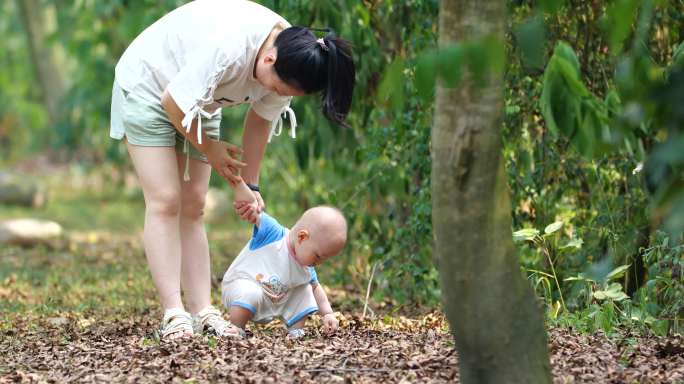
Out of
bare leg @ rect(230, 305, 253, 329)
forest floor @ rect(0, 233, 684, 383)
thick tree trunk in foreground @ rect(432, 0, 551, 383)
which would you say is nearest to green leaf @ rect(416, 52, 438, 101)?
thick tree trunk in foreground @ rect(432, 0, 551, 383)

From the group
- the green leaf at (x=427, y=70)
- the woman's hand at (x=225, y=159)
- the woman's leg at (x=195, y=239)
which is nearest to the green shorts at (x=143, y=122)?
the woman's hand at (x=225, y=159)

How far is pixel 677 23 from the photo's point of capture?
387cm

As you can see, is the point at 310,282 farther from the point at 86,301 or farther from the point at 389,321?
the point at 86,301

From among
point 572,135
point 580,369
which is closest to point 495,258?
point 572,135

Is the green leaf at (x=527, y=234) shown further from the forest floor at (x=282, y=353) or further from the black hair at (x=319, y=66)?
the black hair at (x=319, y=66)

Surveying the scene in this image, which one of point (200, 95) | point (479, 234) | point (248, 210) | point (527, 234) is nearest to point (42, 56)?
point (248, 210)

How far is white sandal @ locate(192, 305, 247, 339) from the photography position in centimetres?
352

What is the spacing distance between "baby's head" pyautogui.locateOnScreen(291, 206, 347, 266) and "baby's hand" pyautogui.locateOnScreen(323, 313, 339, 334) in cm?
23

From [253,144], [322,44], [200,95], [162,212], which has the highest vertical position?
[322,44]

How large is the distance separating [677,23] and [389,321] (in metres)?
1.63

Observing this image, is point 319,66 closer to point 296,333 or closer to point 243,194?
point 243,194

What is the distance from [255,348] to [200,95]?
2.83ft

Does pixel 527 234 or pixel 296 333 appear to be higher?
pixel 527 234

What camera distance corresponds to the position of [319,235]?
346 centimetres
